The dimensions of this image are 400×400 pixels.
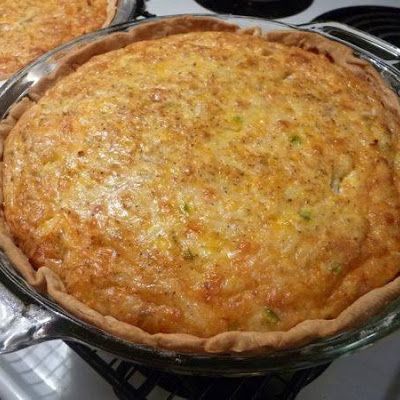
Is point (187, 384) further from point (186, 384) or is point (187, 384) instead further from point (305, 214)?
point (305, 214)

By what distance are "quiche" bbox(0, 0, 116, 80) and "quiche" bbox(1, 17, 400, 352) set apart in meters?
0.73

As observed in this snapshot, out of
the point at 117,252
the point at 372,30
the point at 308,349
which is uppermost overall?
the point at 372,30

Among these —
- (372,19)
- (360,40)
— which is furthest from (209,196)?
(372,19)

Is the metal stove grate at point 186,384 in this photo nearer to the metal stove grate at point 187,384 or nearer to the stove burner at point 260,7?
the metal stove grate at point 187,384

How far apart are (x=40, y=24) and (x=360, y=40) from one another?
135 cm

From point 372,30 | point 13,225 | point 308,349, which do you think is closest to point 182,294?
point 308,349

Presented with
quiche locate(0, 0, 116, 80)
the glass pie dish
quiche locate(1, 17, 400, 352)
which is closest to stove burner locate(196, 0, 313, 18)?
the glass pie dish

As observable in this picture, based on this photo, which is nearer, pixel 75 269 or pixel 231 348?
pixel 231 348

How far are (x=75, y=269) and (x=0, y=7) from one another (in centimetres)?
177

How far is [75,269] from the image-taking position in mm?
1069

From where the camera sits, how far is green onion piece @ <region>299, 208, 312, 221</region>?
1108 mm

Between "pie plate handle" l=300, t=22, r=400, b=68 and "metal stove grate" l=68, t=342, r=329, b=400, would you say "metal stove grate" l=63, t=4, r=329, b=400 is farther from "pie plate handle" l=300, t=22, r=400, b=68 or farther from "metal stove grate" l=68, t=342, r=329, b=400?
"pie plate handle" l=300, t=22, r=400, b=68

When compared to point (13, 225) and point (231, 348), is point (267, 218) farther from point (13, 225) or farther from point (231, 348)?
point (13, 225)

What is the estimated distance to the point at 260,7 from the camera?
2.40 meters
